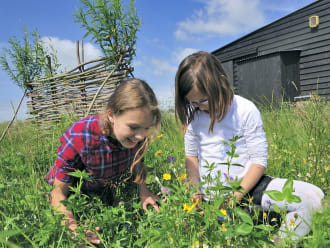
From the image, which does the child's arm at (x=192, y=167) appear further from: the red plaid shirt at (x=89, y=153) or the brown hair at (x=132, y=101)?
the red plaid shirt at (x=89, y=153)

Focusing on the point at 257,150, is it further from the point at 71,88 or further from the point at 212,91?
the point at 71,88

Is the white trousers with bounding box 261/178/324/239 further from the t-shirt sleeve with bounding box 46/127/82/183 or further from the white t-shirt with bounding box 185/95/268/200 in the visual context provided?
the t-shirt sleeve with bounding box 46/127/82/183

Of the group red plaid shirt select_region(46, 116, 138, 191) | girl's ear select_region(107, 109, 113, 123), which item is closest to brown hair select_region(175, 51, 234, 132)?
girl's ear select_region(107, 109, 113, 123)

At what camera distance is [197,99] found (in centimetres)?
169

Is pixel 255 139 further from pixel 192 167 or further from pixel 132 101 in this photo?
pixel 132 101

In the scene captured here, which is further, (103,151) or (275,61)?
(275,61)

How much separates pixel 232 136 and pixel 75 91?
4002 mm

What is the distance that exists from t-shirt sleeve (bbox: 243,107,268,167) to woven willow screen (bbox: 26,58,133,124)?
256cm

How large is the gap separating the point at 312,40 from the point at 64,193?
11540 millimetres

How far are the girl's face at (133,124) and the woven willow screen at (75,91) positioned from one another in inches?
86.2

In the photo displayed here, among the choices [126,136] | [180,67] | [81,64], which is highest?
[81,64]

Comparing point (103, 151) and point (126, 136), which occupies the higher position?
point (126, 136)

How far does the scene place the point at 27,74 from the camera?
18.5 ft

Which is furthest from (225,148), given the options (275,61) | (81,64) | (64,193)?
(275,61)
